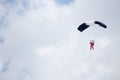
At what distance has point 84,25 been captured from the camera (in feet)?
611

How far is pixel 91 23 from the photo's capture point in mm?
185750

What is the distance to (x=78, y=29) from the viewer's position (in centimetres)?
18600

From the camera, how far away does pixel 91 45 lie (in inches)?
7470

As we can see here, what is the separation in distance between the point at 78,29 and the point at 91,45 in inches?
295

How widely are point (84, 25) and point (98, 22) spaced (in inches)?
196

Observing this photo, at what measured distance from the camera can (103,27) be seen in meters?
182

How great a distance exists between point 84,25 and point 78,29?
7.30 feet

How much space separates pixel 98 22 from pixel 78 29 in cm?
681

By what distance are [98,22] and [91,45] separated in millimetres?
9577

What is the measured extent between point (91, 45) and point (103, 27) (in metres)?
10.3

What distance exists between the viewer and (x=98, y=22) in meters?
184

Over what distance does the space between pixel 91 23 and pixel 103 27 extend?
18.0 ft
